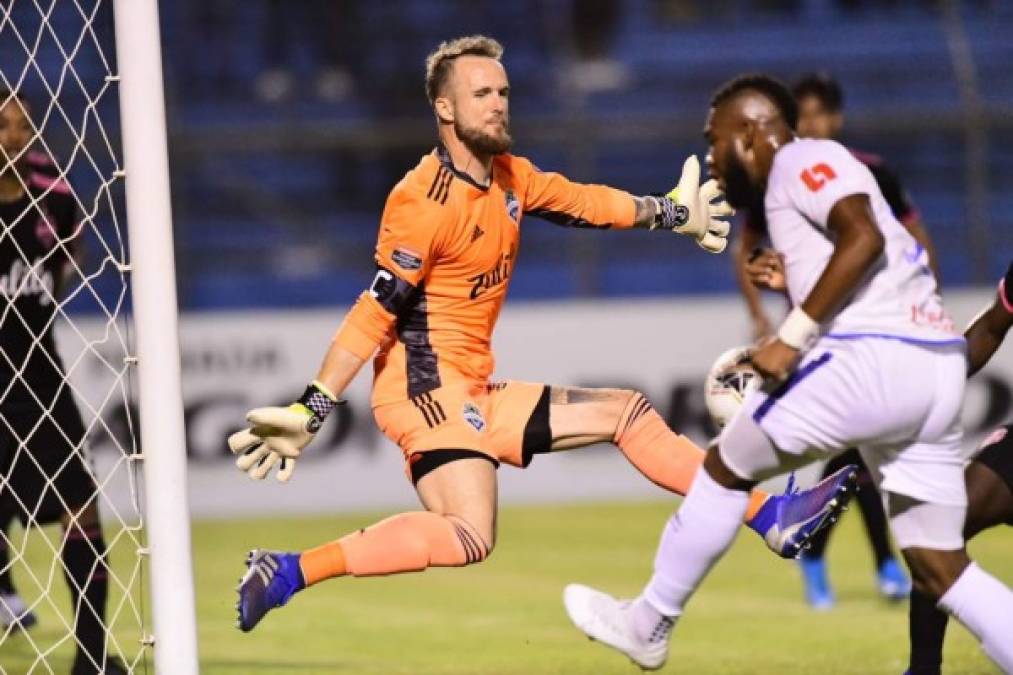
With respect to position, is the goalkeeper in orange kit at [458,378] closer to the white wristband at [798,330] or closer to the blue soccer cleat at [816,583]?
the white wristband at [798,330]

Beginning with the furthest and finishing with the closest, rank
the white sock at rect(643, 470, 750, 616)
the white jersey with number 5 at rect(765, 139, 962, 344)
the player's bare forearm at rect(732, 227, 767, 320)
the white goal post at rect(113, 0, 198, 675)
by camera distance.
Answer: the player's bare forearm at rect(732, 227, 767, 320)
the white goal post at rect(113, 0, 198, 675)
the white sock at rect(643, 470, 750, 616)
the white jersey with number 5 at rect(765, 139, 962, 344)

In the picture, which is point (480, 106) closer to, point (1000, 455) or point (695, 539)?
point (695, 539)

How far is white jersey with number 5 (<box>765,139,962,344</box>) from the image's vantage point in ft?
15.0

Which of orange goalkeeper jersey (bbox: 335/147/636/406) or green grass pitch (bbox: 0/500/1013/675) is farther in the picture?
green grass pitch (bbox: 0/500/1013/675)

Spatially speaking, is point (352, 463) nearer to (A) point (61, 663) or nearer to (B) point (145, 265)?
(A) point (61, 663)

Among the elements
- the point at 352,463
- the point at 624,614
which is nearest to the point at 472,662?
the point at 624,614

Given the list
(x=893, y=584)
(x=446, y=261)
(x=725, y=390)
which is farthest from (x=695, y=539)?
(x=893, y=584)

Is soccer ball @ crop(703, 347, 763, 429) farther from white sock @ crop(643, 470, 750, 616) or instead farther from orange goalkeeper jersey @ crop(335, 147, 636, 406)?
white sock @ crop(643, 470, 750, 616)

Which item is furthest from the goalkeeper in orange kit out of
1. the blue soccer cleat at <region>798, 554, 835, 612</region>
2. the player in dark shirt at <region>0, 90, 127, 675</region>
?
the blue soccer cleat at <region>798, 554, 835, 612</region>

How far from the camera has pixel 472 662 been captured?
22.1 feet

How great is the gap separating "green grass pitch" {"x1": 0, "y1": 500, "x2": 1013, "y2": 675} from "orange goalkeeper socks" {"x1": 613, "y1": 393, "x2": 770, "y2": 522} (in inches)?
37.6

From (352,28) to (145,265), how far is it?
10433mm

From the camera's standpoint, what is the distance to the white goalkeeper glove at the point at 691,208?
6031 millimetres

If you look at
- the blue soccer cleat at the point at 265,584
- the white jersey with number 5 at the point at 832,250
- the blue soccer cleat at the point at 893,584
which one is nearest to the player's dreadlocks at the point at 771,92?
the white jersey with number 5 at the point at 832,250
